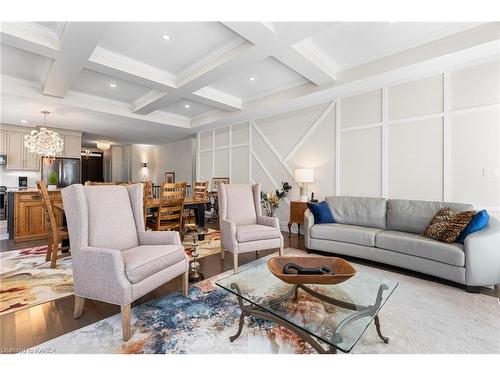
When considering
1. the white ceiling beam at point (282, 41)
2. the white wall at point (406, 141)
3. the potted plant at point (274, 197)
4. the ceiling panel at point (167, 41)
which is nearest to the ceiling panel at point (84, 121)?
the ceiling panel at point (167, 41)

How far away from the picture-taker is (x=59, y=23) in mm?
2682

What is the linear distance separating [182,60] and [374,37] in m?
2.69

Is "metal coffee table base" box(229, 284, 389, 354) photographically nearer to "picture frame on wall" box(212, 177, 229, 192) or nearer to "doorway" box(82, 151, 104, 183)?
"picture frame on wall" box(212, 177, 229, 192)

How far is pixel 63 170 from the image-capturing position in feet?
22.3

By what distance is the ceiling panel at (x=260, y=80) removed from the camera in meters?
3.83

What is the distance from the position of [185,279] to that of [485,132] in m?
4.09

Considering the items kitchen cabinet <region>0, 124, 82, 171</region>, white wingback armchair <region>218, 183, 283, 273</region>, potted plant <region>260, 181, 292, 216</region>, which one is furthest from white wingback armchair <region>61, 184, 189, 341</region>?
kitchen cabinet <region>0, 124, 82, 171</region>

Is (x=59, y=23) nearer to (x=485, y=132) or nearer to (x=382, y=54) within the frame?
(x=382, y=54)

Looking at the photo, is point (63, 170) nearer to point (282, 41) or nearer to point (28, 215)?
point (28, 215)

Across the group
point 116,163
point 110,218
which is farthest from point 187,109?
point 116,163

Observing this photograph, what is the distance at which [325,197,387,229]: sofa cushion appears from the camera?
137 inches

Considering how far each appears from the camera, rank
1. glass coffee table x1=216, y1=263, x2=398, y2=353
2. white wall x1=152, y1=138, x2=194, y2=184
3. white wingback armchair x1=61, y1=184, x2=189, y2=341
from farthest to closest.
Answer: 1. white wall x1=152, y1=138, x2=194, y2=184
2. white wingback armchair x1=61, y1=184, x2=189, y2=341
3. glass coffee table x1=216, y1=263, x2=398, y2=353

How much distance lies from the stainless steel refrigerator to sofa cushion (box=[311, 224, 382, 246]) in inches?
282
